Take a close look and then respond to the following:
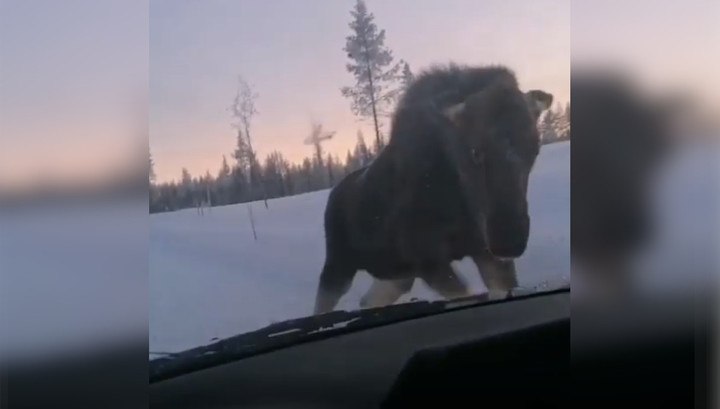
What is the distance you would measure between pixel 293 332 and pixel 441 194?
31cm

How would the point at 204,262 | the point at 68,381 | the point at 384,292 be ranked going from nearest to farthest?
the point at 68,381
the point at 204,262
the point at 384,292

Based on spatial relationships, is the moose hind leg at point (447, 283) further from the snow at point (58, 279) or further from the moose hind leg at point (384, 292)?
the snow at point (58, 279)

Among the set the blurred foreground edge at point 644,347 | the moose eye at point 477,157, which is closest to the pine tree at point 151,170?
the moose eye at point 477,157

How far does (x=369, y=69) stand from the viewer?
1.24 metres

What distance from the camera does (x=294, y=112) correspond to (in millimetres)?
1205

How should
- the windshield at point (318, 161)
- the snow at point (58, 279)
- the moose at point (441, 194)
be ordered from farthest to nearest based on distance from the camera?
1. the moose at point (441, 194)
2. the windshield at point (318, 161)
3. the snow at point (58, 279)

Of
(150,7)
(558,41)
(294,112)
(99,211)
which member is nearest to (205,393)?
(99,211)

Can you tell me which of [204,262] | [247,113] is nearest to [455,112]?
[247,113]

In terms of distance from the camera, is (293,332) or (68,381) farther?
(293,332)

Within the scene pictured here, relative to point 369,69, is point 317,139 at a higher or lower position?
lower

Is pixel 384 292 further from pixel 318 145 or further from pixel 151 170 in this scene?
pixel 151 170

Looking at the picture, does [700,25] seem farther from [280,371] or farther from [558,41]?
[280,371]

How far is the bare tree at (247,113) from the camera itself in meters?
1.17

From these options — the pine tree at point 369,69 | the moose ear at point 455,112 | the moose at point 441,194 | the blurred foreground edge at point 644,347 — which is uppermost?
the pine tree at point 369,69
